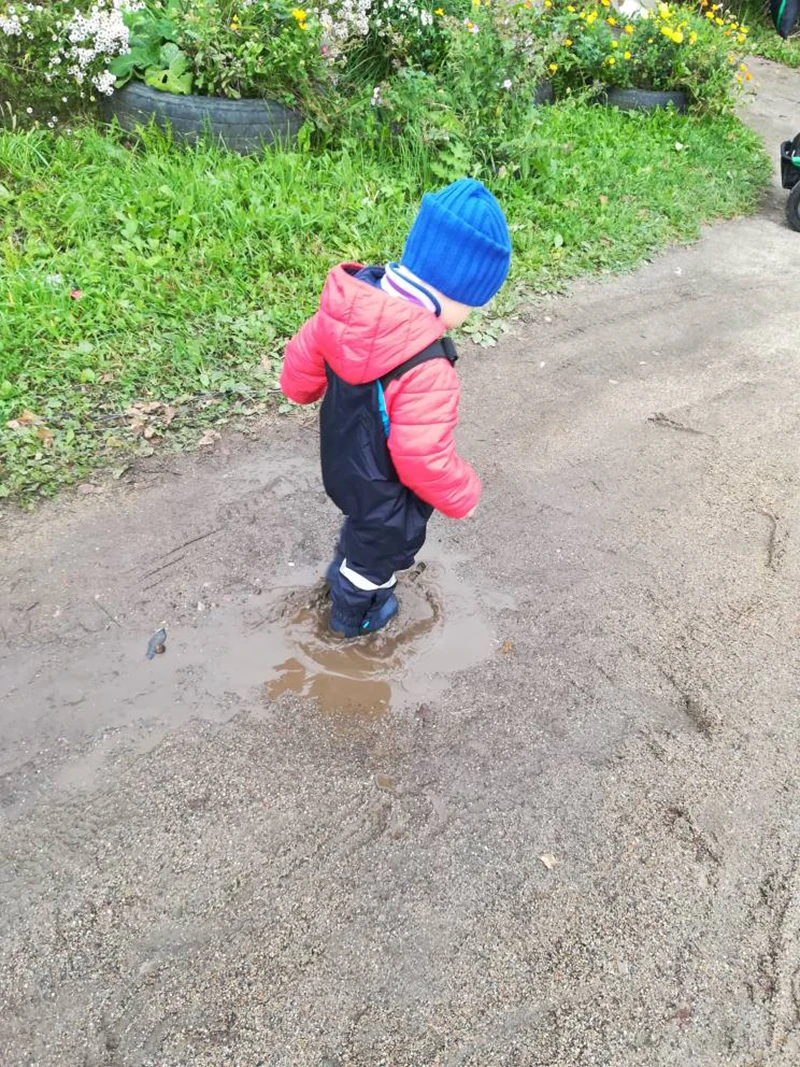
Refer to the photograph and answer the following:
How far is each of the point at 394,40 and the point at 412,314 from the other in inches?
206

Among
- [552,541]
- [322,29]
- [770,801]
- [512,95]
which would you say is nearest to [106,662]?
[552,541]

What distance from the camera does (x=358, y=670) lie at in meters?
2.78

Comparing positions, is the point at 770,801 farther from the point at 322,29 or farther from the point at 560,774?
the point at 322,29

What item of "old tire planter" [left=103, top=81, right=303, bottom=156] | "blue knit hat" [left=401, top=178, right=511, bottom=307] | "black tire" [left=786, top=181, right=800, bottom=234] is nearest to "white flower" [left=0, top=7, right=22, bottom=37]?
"old tire planter" [left=103, top=81, right=303, bottom=156]

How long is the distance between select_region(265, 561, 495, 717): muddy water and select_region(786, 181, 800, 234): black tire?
542 cm

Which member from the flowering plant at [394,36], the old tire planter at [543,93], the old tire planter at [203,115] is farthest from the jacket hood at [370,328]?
the old tire planter at [543,93]

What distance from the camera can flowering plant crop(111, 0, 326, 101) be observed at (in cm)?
529

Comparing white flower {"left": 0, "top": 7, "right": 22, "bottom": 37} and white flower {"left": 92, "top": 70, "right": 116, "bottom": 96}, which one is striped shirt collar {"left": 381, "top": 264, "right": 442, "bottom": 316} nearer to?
white flower {"left": 92, "top": 70, "right": 116, "bottom": 96}

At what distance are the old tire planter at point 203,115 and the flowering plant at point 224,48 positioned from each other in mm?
97

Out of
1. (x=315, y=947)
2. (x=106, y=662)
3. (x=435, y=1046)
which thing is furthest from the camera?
(x=106, y=662)

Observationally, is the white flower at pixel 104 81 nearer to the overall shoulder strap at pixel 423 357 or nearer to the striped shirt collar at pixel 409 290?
the striped shirt collar at pixel 409 290

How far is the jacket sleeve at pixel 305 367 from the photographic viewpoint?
2260 millimetres

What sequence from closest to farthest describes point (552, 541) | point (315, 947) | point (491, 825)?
1. point (315, 947)
2. point (491, 825)
3. point (552, 541)

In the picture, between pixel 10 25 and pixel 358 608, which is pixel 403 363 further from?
pixel 10 25
